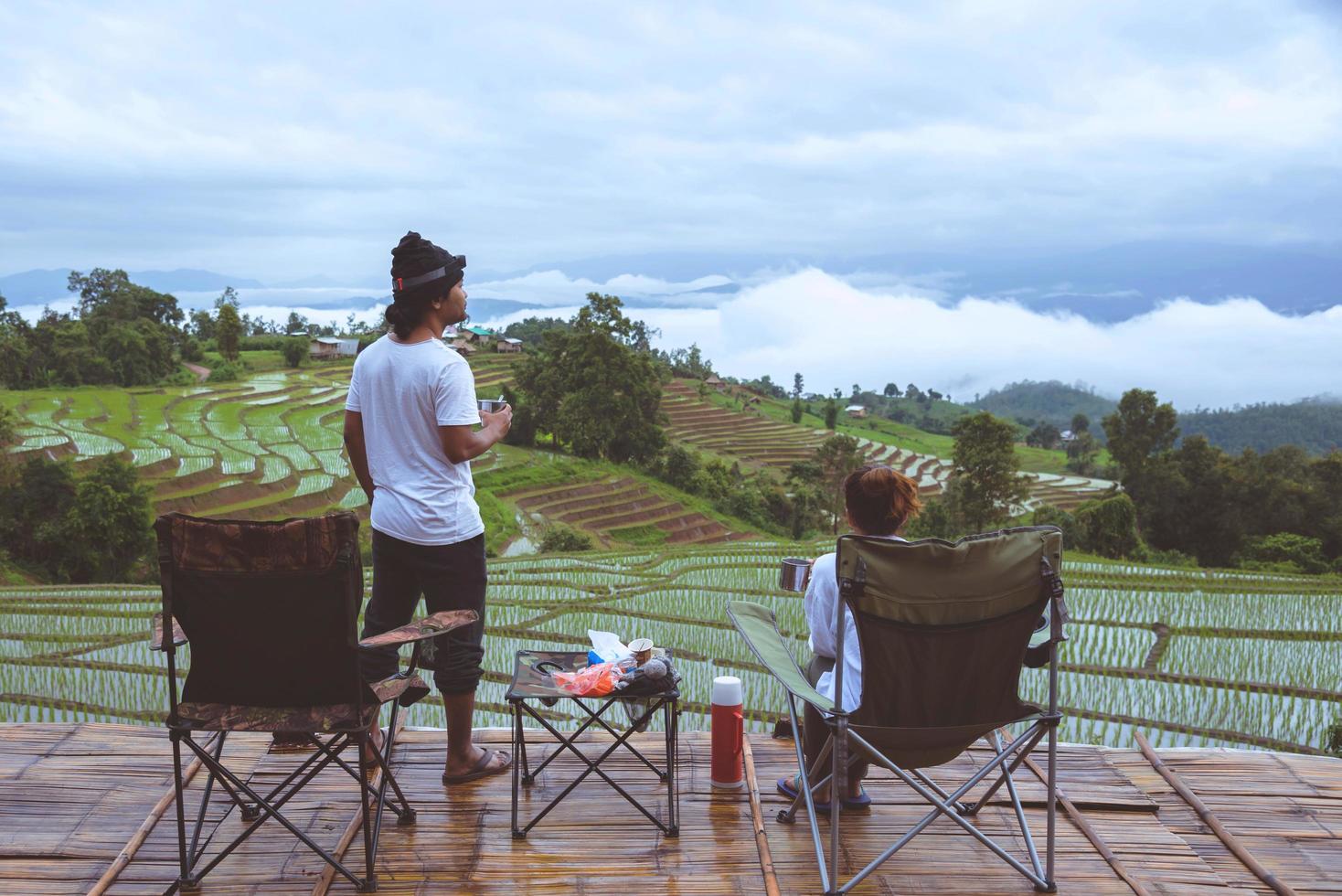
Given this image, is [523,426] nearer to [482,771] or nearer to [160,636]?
[482,771]

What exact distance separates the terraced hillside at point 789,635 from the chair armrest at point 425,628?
2223mm

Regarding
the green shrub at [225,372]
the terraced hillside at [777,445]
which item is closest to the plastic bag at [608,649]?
the terraced hillside at [777,445]

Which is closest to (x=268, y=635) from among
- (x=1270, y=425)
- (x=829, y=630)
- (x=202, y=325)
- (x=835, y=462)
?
(x=829, y=630)

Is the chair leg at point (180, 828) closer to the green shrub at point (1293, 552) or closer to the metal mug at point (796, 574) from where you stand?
the metal mug at point (796, 574)

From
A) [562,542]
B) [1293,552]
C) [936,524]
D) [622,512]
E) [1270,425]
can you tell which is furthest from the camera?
[1270,425]

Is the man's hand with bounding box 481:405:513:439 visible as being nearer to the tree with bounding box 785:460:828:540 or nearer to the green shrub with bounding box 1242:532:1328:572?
the green shrub with bounding box 1242:532:1328:572

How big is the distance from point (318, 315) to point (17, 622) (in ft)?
160

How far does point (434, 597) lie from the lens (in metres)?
2.71

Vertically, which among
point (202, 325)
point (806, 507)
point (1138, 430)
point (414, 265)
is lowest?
point (806, 507)

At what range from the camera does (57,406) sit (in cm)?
2673

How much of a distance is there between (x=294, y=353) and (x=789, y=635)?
3679cm

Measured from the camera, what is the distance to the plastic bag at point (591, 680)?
2.68 metres

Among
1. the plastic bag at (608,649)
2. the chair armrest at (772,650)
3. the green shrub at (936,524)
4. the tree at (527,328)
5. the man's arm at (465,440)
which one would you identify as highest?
the tree at (527,328)

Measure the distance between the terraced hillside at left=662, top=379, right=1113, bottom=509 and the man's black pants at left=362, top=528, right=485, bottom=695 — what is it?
3363 cm
